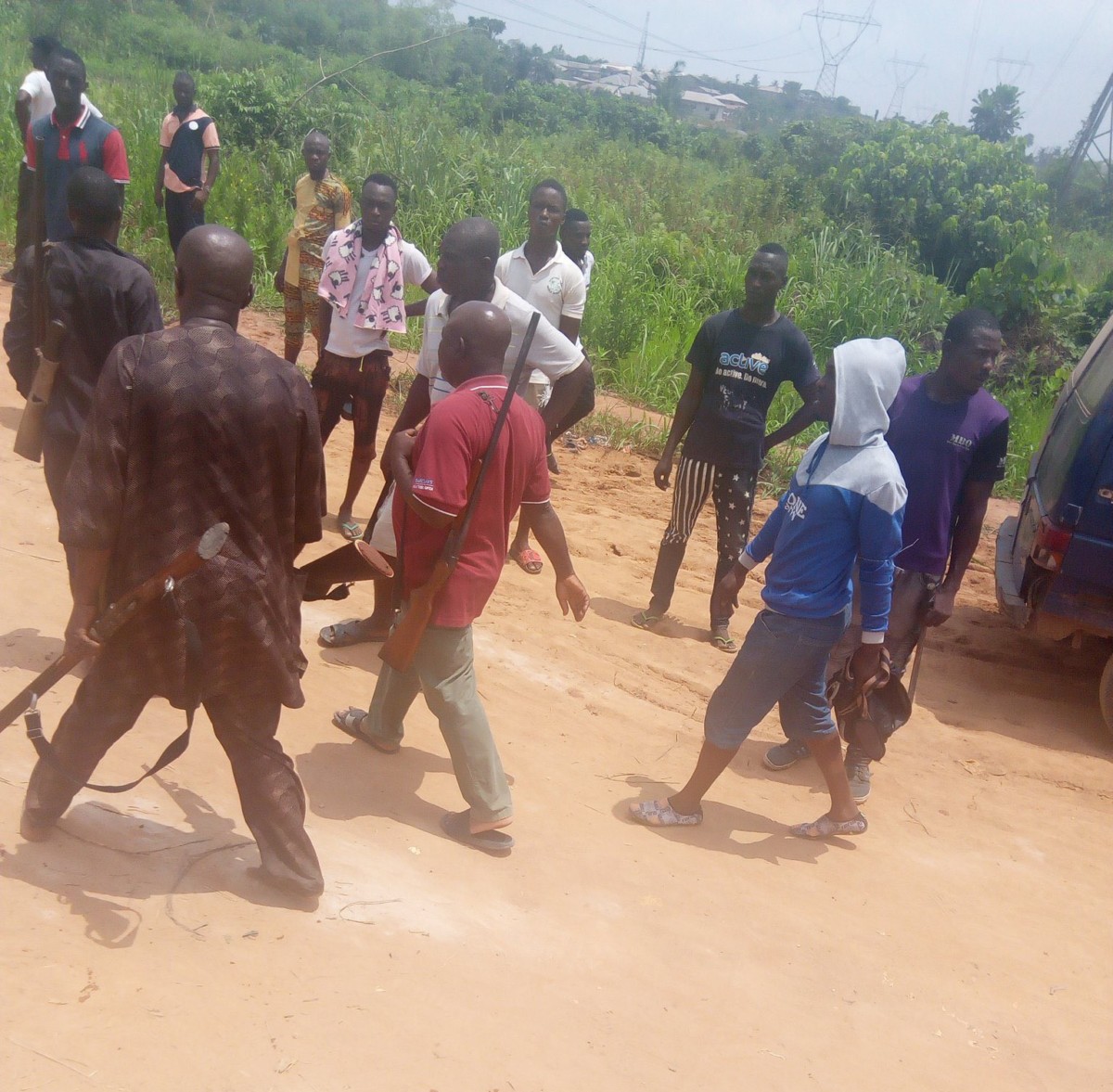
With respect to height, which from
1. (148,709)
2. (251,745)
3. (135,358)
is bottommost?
(148,709)

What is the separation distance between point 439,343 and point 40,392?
4.47 ft

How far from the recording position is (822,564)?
12.3 feet

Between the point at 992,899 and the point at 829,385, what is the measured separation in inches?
80.4

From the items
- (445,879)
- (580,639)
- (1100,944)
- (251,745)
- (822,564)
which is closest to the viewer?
(251,745)

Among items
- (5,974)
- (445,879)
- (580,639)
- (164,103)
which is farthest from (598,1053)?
(164,103)

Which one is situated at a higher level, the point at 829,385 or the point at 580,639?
the point at 829,385

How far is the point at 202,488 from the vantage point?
8.80ft

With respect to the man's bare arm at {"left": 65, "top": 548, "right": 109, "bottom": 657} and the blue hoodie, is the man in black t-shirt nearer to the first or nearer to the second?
the blue hoodie

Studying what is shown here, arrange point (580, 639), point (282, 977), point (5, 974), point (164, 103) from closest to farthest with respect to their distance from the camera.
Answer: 1. point (5, 974)
2. point (282, 977)
3. point (580, 639)
4. point (164, 103)

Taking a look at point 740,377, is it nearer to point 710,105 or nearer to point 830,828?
point 830,828

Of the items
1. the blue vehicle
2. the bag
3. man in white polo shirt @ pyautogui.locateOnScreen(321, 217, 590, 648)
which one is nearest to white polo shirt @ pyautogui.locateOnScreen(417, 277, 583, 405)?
man in white polo shirt @ pyautogui.locateOnScreen(321, 217, 590, 648)

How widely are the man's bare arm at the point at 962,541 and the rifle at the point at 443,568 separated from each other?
204 cm

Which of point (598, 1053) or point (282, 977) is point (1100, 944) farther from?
point (282, 977)

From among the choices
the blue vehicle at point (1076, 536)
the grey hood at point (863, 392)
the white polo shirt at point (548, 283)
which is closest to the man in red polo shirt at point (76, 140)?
the white polo shirt at point (548, 283)
